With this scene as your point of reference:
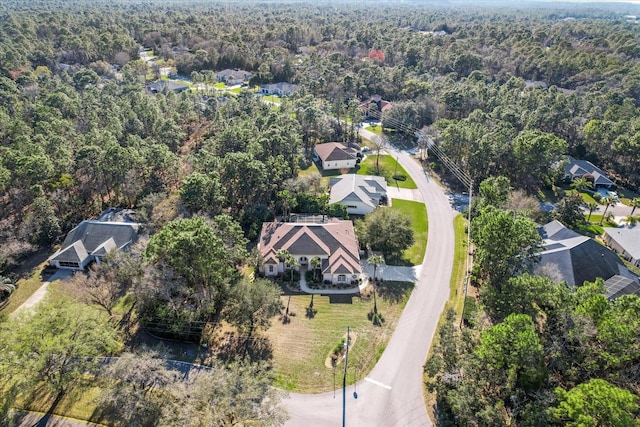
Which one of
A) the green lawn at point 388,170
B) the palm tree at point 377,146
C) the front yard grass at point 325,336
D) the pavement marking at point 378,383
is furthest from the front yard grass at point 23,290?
the palm tree at point 377,146

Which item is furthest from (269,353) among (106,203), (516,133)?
(516,133)

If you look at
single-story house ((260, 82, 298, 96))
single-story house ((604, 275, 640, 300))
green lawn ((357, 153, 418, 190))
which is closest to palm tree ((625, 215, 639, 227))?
single-story house ((604, 275, 640, 300))

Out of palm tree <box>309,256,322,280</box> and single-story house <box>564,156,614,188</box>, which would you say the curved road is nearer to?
palm tree <box>309,256,322,280</box>

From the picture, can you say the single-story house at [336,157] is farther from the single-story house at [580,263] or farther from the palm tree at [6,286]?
the palm tree at [6,286]

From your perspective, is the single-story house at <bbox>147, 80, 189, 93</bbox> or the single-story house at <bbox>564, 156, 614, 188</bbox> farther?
the single-story house at <bbox>147, 80, 189, 93</bbox>

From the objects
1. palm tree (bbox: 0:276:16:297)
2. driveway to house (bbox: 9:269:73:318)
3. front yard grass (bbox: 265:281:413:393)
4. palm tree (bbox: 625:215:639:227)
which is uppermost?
palm tree (bbox: 0:276:16:297)

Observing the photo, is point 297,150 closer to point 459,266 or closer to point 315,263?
point 315,263

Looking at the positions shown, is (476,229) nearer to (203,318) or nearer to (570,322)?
(570,322)

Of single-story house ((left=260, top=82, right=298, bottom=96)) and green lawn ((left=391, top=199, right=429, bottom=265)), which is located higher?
single-story house ((left=260, top=82, right=298, bottom=96))
